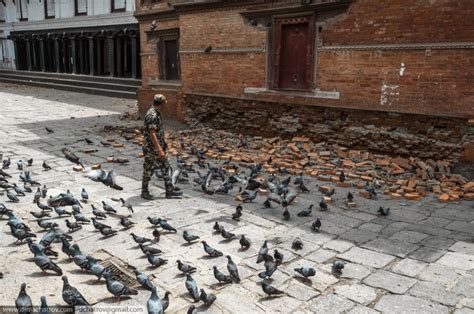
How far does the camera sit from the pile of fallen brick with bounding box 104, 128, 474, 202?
8.19 m

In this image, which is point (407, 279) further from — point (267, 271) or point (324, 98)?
point (324, 98)

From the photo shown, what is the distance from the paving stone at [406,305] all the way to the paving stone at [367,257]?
76 centimetres

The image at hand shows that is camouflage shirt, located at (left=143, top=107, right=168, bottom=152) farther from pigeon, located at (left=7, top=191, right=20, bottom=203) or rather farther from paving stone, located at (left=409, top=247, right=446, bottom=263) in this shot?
paving stone, located at (left=409, top=247, right=446, bottom=263)

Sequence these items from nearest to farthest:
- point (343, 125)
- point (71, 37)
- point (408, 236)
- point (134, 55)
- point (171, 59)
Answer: point (408, 236), point (343, 125), point (171, 59), point (134, 55), point (71, 37)

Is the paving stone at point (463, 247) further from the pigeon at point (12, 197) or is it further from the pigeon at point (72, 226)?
the pigeon at point (12, 197)

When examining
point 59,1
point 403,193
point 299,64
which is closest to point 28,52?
point 59,1

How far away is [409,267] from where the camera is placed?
5078 mm

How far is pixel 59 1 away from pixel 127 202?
2604cm

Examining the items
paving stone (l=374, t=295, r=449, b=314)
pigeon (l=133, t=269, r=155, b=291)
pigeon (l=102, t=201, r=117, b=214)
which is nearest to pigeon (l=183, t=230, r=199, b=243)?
pigeon (l=133, t=269, r=155, b=291)

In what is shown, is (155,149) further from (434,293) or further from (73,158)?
(434,293)

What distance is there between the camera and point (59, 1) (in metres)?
28.2

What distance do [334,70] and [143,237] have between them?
283 inches

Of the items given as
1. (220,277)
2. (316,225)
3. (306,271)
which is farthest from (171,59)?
(306,271)

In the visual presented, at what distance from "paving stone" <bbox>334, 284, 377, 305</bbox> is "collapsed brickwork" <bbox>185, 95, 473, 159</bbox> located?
5763 millimetres
